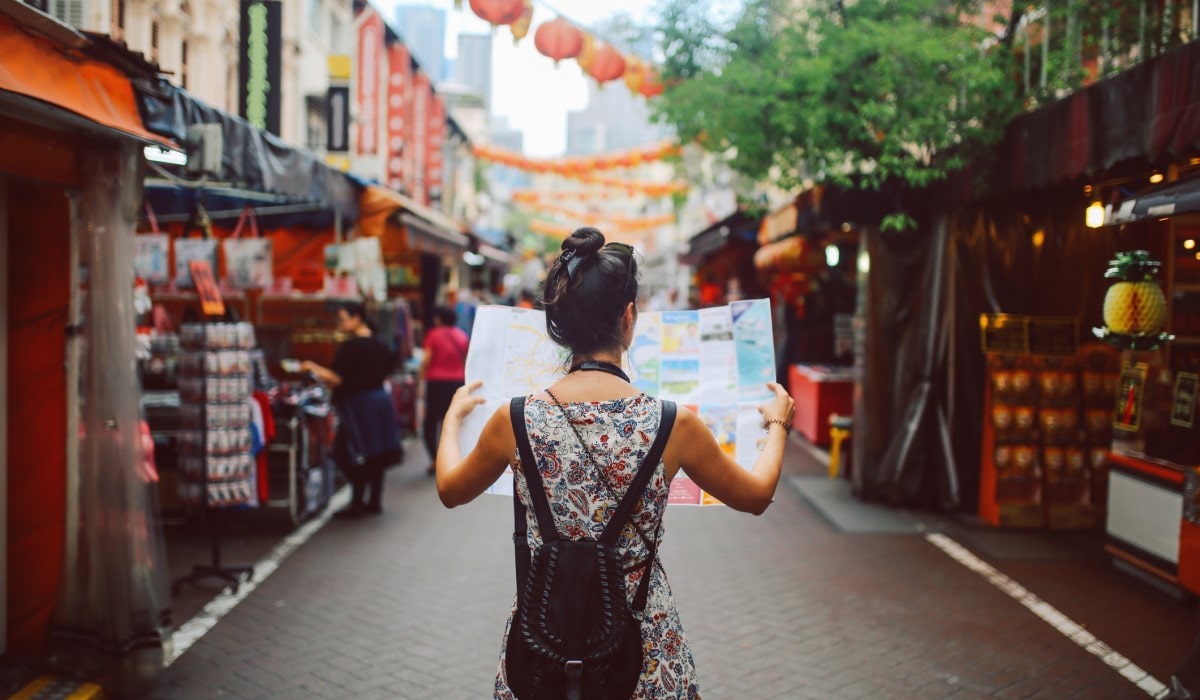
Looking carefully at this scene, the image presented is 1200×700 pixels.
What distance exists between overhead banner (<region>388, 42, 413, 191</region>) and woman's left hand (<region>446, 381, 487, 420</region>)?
1692 cm

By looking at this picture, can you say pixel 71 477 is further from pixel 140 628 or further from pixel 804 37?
pixel 804 37

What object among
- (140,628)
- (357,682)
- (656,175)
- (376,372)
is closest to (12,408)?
(140,628)

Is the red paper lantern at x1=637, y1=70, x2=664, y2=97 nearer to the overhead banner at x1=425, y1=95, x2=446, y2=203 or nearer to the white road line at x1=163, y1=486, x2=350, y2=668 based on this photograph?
the white road line at x1=163, y1=486, x2=350, y2=668

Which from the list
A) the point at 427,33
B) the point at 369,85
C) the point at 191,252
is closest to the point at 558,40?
the point at 191,252

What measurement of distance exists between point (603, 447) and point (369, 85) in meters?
15.2

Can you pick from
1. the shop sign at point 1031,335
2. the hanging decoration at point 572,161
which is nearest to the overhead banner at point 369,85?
the hanging decoration at point 572,161

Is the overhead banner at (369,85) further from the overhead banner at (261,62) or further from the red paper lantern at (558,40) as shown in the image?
the red paper lantern at (558,40)

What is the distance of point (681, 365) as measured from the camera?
9.67 feet

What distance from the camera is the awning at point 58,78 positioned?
3576 millimetres

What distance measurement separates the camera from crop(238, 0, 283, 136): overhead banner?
33.0ft

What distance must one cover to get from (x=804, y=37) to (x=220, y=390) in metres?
6.32

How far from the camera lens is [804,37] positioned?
887 centimetres

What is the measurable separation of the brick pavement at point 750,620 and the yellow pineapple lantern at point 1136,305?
181cm

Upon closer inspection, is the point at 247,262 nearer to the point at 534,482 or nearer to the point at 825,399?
the point at 534,482
